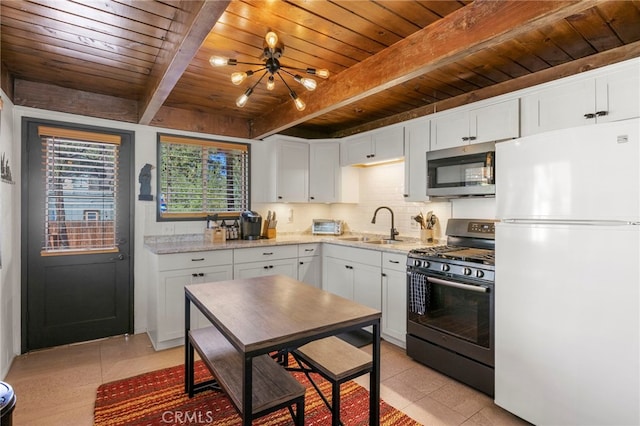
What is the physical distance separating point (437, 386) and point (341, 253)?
5.41ft

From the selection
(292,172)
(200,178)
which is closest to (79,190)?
(200,178)

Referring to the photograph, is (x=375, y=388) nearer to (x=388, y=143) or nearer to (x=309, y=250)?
(x=309, y=250)

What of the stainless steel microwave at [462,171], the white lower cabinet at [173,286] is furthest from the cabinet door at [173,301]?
the stainless steel microwave at [462,171]

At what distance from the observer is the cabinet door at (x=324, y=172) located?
14.1 feet

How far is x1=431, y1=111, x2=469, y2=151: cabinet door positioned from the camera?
2.92 meters

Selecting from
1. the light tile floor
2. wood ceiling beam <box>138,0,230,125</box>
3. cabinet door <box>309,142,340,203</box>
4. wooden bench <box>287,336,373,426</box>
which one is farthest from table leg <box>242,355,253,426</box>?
cabinet door <box>309,142,340,203</box>

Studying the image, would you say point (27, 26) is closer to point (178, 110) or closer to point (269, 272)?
point (178, 110)

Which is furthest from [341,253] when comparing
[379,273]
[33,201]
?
[33,201]

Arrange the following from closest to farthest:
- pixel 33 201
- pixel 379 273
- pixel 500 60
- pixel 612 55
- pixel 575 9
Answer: pixel 575 9 → pixel 612 55 → pixel 500 60 → pixel 33 201 → pixel 379 273

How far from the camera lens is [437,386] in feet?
7.99

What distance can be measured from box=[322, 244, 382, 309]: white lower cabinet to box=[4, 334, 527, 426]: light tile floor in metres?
0.52

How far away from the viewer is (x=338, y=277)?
376 centimetres

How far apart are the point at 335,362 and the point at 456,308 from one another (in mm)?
1177

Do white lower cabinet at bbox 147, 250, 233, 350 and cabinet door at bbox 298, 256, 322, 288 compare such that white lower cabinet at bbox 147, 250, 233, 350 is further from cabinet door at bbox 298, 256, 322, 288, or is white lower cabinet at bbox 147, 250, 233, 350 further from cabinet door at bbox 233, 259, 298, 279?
cabinet door at bbox 298, 256, 322, 288
